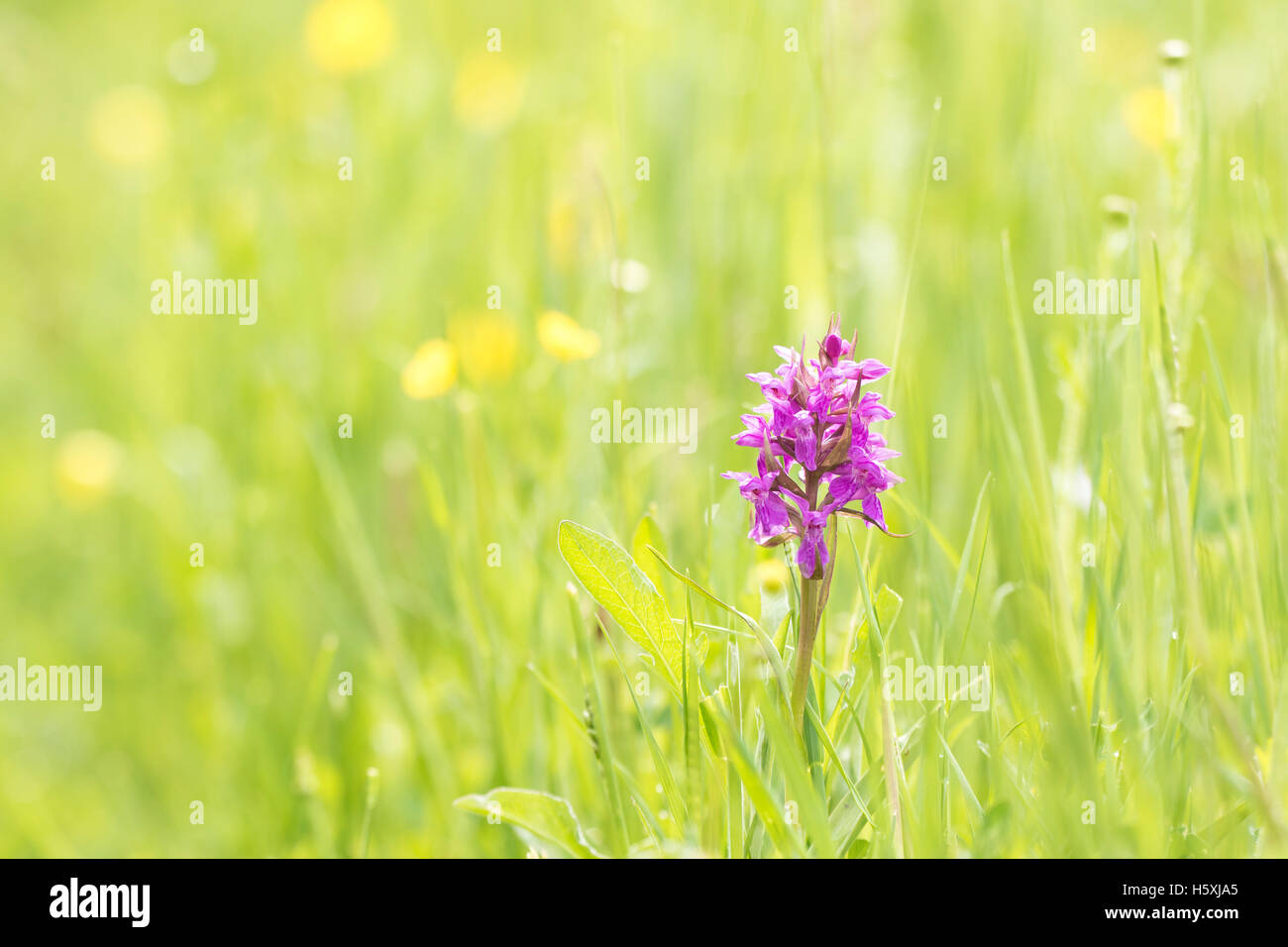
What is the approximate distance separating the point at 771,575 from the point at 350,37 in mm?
2964

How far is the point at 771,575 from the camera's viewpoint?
4.99 ft

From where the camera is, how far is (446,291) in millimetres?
3084

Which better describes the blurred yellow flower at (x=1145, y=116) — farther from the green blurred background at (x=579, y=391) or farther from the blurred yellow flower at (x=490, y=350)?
the blurred yellow flower at (x=490, y=350)

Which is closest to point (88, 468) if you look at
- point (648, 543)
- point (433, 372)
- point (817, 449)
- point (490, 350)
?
point (490, 350)

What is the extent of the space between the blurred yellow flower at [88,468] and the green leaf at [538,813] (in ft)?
7.17

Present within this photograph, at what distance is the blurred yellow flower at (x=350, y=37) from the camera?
374 cm

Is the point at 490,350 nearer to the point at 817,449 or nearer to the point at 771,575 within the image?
the point at 771,575

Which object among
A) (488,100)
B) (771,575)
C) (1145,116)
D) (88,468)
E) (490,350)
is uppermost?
(488,100)

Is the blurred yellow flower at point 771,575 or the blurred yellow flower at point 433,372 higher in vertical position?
the blurred yellow flower at point 433,372

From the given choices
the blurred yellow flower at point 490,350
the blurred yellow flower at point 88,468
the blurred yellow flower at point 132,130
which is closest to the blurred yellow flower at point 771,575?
the blurred yellow flower at point 490,350
